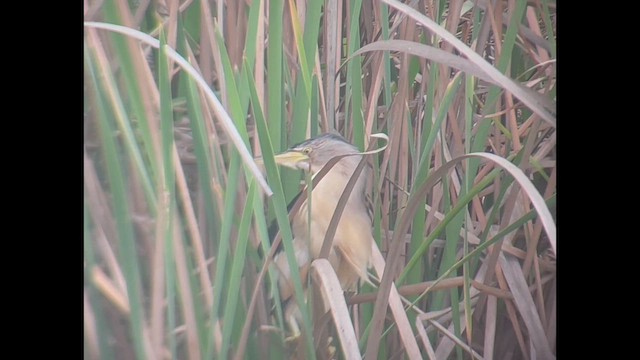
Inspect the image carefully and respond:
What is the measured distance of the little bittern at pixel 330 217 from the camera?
1.45 meters

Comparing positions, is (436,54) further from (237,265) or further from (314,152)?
(237,265)

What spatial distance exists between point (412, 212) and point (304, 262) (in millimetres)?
213

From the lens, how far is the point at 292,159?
4.72 feet

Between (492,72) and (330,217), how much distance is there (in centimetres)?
39

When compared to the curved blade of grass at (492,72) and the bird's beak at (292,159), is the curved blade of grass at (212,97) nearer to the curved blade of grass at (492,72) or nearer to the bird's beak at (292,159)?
the bird's beak at (292,159)

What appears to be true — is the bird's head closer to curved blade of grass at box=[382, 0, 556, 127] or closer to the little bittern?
the little bittern


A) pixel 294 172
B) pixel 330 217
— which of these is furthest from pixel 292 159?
pixel 330 217

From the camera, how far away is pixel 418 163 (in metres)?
1.48

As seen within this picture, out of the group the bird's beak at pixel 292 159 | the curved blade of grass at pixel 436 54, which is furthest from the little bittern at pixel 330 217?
the curved blade of grass at pixel 436 54

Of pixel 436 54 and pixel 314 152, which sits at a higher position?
pixel 436 54

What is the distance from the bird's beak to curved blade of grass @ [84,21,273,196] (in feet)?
0.14

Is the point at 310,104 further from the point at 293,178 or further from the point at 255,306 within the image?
the point at 255,306

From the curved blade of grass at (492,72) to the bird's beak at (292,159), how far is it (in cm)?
31
